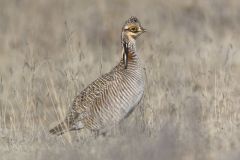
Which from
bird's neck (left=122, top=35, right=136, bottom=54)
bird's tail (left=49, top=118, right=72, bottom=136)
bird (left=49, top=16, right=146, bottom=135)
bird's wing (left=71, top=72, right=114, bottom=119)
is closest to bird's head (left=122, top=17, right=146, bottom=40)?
bird's neck (left=122, top=35, right=136, bottom=54)

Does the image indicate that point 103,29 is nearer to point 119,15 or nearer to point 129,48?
point 119,15

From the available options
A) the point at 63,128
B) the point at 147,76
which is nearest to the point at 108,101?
the point at 63,128

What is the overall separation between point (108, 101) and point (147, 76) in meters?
1.46

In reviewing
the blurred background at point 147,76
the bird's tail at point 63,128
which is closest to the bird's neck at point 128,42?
the blurred background at point 147,76

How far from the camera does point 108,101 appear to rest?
1120 centimetres

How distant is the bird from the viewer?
11102mm

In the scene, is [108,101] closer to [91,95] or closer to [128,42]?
[91,95]

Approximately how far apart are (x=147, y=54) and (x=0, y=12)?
282 inches

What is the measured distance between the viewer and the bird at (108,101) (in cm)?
1110

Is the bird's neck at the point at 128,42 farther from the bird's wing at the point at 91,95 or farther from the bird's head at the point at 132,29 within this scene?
the bird's wing at the point at 91,95

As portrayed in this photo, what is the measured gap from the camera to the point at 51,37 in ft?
67.4

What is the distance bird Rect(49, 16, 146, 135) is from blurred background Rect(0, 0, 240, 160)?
0.14m

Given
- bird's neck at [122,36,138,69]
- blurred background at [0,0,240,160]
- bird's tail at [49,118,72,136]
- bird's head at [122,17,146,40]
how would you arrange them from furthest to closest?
bird's head at [122,17,146,40] → bird's neck at [122,36,138,69] → bird's tail at [49,118,72,136] → blurred background at [0,0,240,160]

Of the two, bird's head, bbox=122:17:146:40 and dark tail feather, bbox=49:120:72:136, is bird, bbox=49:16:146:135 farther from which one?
bird's head, bbox=122:17:146:40
